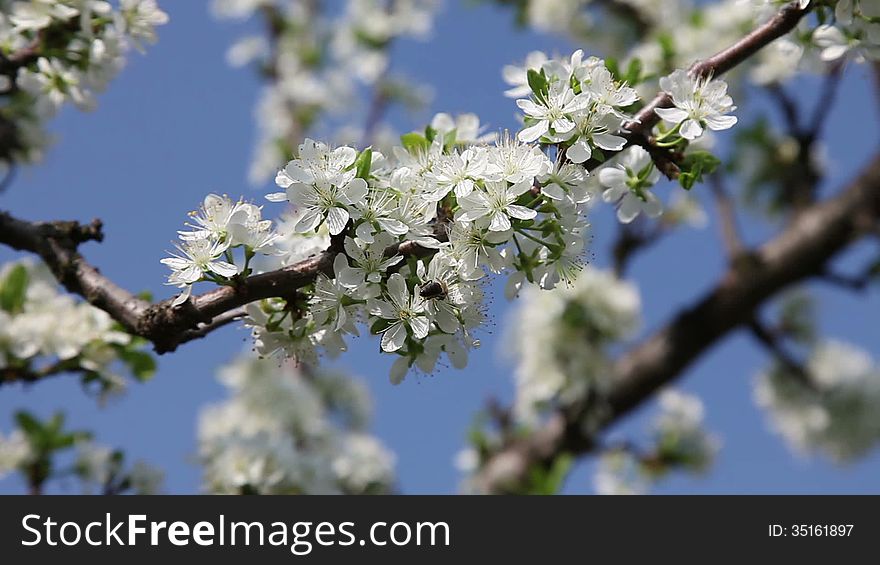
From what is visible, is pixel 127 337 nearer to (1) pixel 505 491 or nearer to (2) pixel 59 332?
(2) pixel 59 332

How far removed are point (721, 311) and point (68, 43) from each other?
11.5 ft

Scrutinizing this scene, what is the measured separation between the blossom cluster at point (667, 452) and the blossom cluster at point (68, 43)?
138 inches

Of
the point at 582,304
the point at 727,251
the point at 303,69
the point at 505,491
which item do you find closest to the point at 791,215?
the point at 727,251

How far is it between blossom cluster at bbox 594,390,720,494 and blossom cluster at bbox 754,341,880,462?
72 cm

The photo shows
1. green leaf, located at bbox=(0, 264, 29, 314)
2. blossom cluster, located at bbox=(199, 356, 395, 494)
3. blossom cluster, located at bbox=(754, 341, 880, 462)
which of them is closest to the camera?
green leaf, located at bbox=(0, 264, 29, 314)

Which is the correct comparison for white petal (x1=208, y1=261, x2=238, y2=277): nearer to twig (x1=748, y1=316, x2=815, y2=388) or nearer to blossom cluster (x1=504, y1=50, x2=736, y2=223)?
blossom cluster (x1=504, y1=50, x2=736, y2=223)

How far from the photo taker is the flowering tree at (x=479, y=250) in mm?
1592

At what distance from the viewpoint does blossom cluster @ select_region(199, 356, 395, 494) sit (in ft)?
10.7

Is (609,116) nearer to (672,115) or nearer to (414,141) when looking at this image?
(672,115)

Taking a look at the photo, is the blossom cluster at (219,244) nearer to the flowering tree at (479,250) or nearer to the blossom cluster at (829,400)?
the flowering tree at (479,250)

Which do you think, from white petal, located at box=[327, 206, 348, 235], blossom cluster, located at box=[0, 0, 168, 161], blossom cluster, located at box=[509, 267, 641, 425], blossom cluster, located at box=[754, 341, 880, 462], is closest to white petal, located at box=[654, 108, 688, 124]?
white petal, located at box=[327, 206, 348, 235]

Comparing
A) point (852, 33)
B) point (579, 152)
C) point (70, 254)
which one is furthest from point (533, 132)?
point (70, 254)

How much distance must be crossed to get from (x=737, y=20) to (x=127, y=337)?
141 inches

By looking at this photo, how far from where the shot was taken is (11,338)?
272 centimetres
